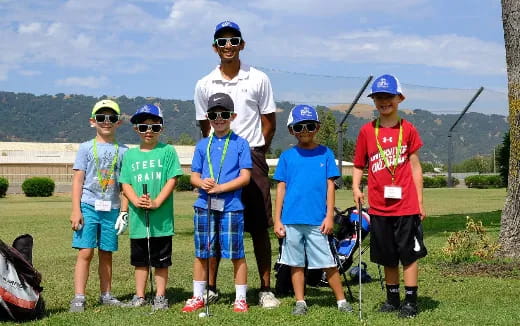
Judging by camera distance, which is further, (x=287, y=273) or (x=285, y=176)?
(x=287, y=273)

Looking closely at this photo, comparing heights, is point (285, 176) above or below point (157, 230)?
above

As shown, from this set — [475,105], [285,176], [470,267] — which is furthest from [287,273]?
[475,105]

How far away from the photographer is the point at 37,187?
37.4m

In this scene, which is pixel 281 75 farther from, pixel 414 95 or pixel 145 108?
pixel 145 108

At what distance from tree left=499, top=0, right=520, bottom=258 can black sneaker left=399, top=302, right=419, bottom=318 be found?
135 inches

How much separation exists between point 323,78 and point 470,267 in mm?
16614

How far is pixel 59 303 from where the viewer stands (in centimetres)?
649

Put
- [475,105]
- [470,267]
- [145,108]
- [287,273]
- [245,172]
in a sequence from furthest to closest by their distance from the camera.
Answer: [475,105]
[470,267]
[287,273]
[145,108]
[245,172]

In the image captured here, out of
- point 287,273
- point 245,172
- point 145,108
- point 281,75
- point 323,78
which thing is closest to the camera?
point 245,172

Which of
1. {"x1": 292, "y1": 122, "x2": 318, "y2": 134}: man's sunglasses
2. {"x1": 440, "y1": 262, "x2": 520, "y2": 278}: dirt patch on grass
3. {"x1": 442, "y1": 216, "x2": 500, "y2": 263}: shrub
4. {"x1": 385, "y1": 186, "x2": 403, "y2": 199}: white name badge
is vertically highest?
{"x1": 292, "y1": 122, "x2": 318, "y2": 134}: man's sunglasses

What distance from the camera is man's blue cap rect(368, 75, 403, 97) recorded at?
5.82 metres

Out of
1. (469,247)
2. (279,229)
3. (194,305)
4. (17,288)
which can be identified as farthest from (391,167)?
(469,247)

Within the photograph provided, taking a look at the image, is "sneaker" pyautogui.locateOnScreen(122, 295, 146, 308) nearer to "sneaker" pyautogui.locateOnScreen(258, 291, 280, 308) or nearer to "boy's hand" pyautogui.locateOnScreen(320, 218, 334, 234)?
"sneaker" pyautogui.locateOnScreen(258, 291, 280, 308)

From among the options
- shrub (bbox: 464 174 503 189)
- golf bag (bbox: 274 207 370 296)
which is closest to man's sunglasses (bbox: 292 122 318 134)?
golf bag (bbox: 274 207 370 296)
